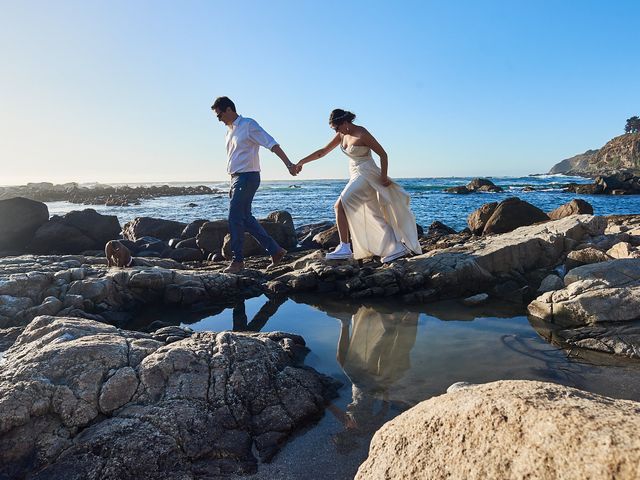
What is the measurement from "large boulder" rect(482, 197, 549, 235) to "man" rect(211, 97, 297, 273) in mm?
5849

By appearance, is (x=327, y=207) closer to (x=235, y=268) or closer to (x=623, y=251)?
(x=235, y=268)

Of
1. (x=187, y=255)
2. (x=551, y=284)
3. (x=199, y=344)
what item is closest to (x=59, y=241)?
(x=187, y=255)

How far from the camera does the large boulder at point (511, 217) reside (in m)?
10.1

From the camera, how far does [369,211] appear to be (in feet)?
20.9

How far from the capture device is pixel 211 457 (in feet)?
7.43

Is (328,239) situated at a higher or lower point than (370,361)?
higher

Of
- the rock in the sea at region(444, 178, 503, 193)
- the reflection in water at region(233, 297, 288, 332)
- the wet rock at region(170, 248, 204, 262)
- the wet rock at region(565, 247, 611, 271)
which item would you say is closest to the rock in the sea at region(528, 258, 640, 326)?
the wet rock at region(565, 247, 611, 271)

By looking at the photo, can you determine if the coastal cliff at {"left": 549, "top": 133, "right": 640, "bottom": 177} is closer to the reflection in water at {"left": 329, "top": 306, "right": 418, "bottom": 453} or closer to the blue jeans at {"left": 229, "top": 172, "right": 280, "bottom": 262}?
the blue jeans at {"left": 229, "top": 172, "right": 280, "bottom": 262}

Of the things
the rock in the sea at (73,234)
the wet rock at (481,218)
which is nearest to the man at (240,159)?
the wet rock at (481,218)

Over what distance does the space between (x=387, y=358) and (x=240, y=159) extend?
3.81 m

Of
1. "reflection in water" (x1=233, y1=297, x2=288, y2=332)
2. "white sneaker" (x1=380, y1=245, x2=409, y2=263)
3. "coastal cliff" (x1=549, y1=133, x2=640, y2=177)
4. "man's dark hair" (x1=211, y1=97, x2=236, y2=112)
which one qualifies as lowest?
"reflection in water" (x1=233, y1=297, x2=288, y2=332)

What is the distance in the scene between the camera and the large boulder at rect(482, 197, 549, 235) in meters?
10.1

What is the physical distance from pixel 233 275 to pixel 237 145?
73.0 inches

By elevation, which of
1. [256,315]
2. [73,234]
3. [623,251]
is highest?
[623,251]
